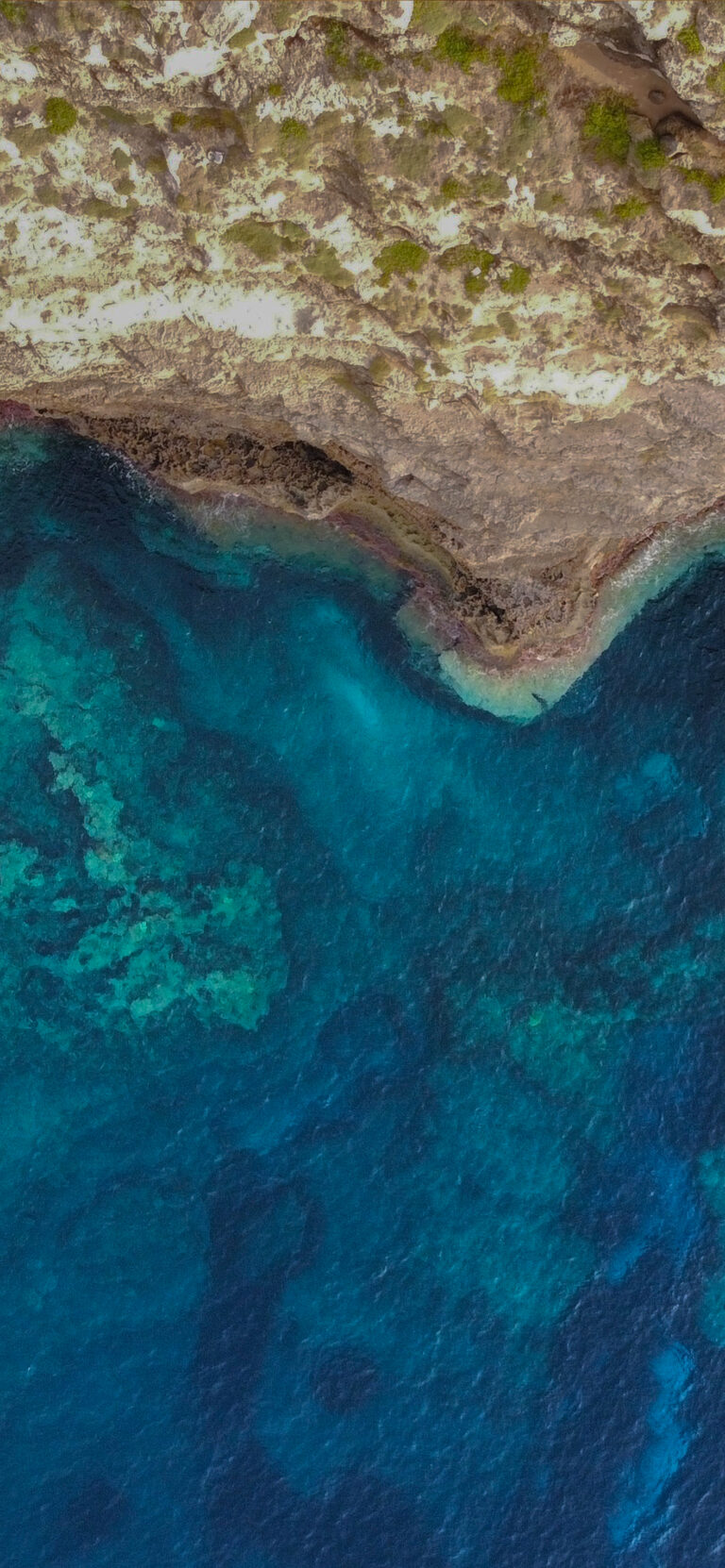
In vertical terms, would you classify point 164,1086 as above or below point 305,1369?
above

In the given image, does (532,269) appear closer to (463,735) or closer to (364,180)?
(364,180)

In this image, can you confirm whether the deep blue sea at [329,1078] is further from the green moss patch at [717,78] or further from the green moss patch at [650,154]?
the green moss patch at [717,78]

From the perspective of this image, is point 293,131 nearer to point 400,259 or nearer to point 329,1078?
point 400,259

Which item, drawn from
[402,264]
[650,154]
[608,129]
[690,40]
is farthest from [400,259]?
[690,40]

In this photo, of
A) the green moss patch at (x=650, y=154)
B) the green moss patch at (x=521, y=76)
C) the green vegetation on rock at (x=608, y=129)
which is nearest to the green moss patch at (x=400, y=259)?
the green moss patch at (x=521, y=76)


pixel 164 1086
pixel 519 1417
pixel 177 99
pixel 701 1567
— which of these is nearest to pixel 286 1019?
pixel 164 1086

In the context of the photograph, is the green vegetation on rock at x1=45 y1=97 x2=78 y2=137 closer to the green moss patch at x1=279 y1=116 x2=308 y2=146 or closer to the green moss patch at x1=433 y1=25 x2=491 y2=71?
the green moss patch at x1=279 y1=116 x2=308 y2=146

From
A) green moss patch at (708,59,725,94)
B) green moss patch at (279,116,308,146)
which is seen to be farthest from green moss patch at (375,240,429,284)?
green moss patch at (708,59,725,94)
